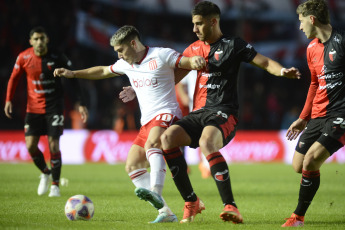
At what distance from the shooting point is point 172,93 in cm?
692

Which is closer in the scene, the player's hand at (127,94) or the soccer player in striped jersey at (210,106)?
the soccer player in striped jersey at (210,106)

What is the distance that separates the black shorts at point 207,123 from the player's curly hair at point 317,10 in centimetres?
138

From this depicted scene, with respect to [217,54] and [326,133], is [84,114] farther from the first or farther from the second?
[326,133]

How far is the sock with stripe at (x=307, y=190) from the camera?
6.43 m

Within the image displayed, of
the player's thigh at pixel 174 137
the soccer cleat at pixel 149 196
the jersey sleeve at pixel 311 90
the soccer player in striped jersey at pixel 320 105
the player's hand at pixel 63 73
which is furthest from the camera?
the player's hand at pixel 63 73

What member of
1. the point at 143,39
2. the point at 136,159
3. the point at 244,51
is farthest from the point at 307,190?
the point at 143,39

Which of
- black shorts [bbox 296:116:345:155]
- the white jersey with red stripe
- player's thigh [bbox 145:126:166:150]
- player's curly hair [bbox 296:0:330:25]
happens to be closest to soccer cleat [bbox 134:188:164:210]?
player's thigh [bbox 145:126:166:150]

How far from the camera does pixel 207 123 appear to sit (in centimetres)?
649

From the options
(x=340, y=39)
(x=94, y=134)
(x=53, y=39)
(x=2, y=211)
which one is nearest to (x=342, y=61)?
(x=340, y=39)

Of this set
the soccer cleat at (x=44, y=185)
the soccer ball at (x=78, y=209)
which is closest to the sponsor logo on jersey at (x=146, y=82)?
the soccer ball at (x=78, y=209)

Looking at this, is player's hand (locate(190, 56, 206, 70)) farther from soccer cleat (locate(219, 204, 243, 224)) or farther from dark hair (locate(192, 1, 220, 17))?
soccer cleat (locate(219, 204, 243, 224))

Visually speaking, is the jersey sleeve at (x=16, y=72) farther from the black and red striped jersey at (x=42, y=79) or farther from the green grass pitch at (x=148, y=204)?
the green grass pitch at (x=148, y=204)

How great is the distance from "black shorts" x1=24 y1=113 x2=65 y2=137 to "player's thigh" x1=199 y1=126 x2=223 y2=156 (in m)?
4.08

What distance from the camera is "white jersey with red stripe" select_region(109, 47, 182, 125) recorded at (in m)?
6.79
